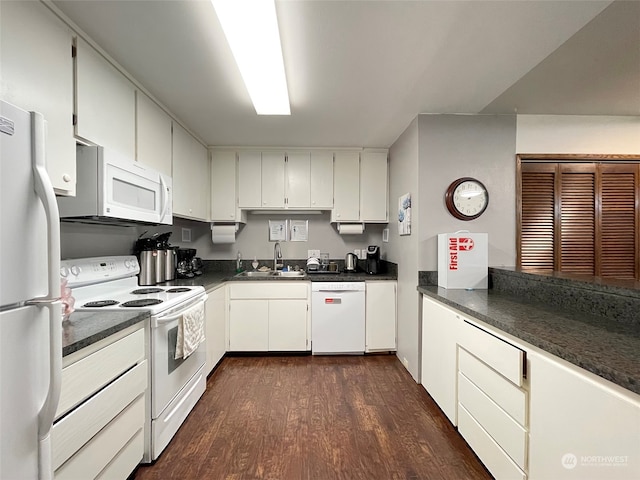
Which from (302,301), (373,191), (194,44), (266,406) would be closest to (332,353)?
(302,301)

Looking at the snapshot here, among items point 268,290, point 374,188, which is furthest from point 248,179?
point 374,188

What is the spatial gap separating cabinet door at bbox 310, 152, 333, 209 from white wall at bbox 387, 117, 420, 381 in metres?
0.71

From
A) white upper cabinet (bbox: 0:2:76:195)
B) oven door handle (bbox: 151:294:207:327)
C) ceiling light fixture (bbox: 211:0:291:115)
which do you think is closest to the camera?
white upper cabinet (bbox: 0:2:76:195)

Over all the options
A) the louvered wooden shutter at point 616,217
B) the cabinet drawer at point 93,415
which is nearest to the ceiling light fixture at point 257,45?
the cabinet drawer at point 93,415

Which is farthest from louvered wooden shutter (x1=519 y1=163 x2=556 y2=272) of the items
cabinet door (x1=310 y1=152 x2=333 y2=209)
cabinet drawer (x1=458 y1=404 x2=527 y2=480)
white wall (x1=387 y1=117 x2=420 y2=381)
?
cabinet door (x1=310 y1=152 x2=333 y2=209)

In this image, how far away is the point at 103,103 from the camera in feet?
5.26

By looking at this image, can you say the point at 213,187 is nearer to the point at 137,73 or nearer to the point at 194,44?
the point at 137,73

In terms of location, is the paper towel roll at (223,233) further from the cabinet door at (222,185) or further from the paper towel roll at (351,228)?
the paper towel roll at (351,228)

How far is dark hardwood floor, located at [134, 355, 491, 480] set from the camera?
1523 millimetres

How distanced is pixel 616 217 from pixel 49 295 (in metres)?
3.81

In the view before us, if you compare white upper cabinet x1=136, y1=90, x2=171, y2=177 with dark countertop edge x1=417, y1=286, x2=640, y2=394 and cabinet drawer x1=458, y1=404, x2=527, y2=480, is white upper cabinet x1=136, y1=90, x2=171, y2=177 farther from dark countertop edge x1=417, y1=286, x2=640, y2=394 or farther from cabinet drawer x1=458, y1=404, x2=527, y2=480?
cabinet drawer x1=458, y1=404, x2=527, y2=480

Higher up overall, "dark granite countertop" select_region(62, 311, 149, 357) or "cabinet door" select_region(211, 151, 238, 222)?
"cabinet door" select_region(211, 151, 238, 222)

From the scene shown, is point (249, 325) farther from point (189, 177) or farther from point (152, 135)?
point (152, 135)

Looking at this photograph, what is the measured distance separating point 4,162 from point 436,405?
2.61 meters
